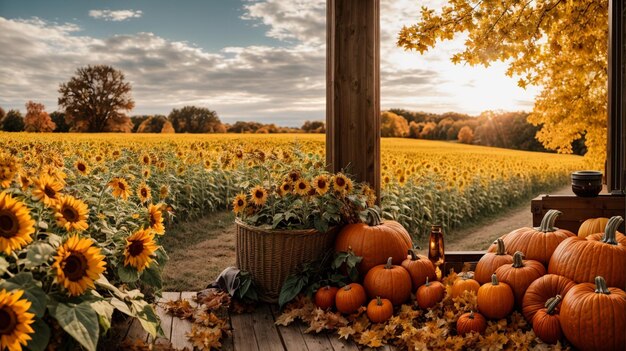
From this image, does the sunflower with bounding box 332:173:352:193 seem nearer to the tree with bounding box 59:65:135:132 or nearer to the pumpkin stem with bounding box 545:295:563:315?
the pumpkin stem with bounding box 545:295:563:315

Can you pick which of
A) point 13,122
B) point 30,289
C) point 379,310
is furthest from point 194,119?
point 30,289

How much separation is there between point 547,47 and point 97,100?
3.64 m

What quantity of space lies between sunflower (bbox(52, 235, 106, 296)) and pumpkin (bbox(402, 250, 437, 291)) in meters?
1.67

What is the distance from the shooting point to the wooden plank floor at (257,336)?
8.50ft

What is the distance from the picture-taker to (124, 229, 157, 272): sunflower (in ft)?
7.11

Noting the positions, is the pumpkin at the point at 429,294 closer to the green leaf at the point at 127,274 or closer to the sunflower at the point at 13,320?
the green leaf at the point at 127,274

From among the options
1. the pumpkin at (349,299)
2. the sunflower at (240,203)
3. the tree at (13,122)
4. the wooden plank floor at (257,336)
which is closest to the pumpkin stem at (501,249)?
the pumpkin at (349,299)

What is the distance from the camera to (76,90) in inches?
158

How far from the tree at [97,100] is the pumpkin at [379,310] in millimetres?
2142

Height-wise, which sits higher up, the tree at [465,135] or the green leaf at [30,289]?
the tree at [465,135]

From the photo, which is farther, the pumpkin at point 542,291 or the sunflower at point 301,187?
the sunflower at point 301,187

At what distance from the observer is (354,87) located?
353 cm

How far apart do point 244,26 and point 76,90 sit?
1.21 m

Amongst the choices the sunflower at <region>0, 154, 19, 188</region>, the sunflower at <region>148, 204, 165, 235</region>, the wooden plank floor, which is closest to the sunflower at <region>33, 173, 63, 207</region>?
the sunflower at <region>0, 154, 19, 188</region>
